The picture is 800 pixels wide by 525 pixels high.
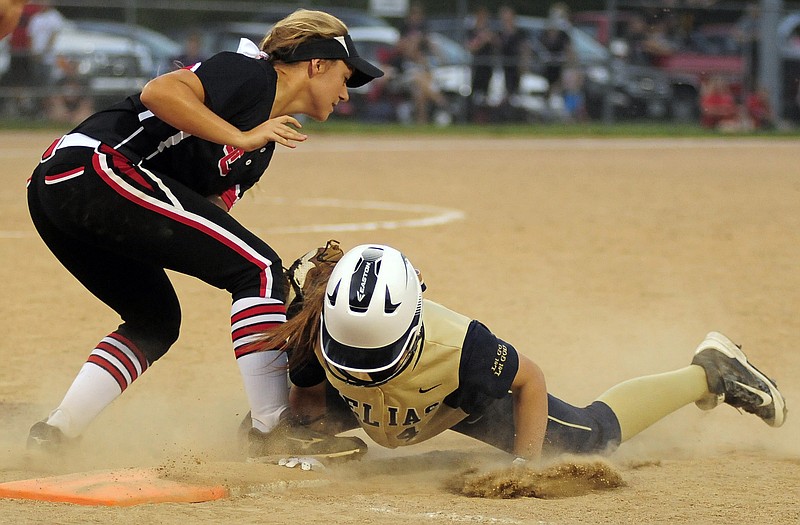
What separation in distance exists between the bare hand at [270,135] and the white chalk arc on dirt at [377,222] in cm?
560

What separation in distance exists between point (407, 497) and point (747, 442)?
1.75 meters

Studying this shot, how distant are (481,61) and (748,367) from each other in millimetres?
18022

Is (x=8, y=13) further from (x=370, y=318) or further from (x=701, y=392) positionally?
(x=701, y=392)

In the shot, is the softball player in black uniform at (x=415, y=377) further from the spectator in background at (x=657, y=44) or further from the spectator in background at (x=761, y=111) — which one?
the spectator in background at (x=657, y=44)

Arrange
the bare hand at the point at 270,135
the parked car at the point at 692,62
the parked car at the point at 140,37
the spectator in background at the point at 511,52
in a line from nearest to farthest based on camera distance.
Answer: the bare hand at the point at 270,135, the parked car at the point at 140,37, the spectator in background at the point at 511,52, the parked car at the point at 692,62

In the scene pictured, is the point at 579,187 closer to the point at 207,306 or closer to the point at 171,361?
the point at 207,306

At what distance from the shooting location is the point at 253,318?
4137 millimetres

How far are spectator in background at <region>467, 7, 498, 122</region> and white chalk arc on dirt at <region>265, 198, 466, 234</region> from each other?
36.7ft

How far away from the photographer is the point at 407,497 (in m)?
3.92

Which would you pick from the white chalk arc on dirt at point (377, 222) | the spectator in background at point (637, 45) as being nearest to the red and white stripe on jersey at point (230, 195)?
the white chalk arc on dirt at point (377, 222)

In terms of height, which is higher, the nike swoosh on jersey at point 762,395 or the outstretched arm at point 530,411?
the outstretched arm at point 530,411

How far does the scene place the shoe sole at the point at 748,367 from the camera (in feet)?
16.0

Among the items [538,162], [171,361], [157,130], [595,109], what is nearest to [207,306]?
[171,361]

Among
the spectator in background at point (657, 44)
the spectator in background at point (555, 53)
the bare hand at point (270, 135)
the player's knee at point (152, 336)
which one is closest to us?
the bare hand at point (270, 135)
